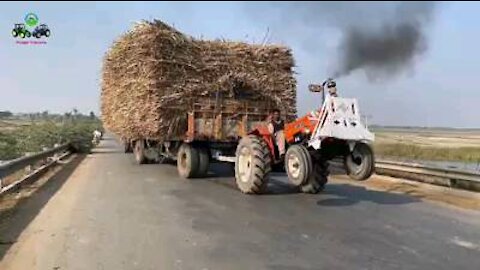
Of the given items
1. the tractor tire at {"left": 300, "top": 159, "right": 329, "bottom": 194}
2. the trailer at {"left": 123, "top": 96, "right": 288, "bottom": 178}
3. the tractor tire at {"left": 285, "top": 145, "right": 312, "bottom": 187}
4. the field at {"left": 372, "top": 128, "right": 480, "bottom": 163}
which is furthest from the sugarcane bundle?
the tractor tire at {"left": 285, "top": 145, "right": 312, "bottom": 187}

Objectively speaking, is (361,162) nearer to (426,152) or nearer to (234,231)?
(234,231)

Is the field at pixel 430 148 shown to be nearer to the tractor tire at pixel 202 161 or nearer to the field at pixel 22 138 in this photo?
the tractor tire at pixel 202 161

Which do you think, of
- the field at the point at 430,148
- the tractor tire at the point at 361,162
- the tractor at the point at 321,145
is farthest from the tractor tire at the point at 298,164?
the field at the point at 430,148

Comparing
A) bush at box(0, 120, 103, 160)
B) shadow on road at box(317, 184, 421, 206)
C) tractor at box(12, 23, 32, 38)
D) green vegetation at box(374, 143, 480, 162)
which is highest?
tractor at box(12, 23, 32, 38)

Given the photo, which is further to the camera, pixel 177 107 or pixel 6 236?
pixel 177 107

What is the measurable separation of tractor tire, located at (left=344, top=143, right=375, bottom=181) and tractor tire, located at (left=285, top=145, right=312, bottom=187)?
1113mm

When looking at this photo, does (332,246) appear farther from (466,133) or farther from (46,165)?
(46,165)

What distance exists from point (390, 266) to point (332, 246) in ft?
3.80

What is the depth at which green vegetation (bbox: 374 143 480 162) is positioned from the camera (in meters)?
Answer: 21.1

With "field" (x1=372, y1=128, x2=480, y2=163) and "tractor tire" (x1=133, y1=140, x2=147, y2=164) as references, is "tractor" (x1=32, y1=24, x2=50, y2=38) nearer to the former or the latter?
"tractor tire" (x1=133, y1=140, x2=147, y2=164)

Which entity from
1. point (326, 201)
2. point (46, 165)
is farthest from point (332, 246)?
point (46, 165)

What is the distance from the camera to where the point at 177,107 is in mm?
16203

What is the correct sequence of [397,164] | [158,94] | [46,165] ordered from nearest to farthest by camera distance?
[158,94] → [397,164] → [46,165]

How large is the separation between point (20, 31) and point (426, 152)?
15942mm
